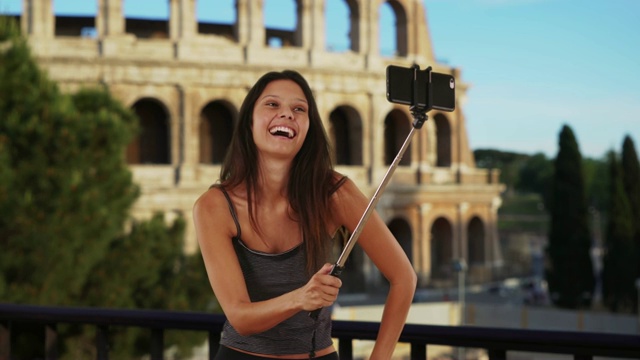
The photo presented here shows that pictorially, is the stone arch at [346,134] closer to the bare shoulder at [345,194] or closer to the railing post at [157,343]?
the railing post at [157,343]

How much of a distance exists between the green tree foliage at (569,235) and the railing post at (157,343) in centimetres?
2733

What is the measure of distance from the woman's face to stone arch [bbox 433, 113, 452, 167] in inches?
1237

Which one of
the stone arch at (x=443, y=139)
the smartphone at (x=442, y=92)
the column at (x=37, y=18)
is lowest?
the smartphone at (x=442, y=92)

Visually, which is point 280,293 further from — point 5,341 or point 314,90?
point 314,90

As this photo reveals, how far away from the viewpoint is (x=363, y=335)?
9.98 ft

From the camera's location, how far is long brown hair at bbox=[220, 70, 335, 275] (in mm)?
2303

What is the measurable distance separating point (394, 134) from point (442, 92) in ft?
104

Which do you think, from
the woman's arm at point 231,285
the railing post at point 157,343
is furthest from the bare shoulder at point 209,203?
the railing post at point 157,343

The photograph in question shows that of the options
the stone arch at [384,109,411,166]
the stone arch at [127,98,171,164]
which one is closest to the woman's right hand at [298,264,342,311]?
the stone arch at [127,98,171,164]

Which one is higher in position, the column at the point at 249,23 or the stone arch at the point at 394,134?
the column at the point at 249,23

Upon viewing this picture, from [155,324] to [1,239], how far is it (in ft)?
34.8

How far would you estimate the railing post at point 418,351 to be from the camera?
10.1 ft

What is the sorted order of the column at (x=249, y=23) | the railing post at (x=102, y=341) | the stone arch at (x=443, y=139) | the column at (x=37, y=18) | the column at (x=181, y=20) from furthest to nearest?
the stone arch at (x=443, y=139)
the column at (x=249, y=23)
the column at (x=181, y=20)
the column at (x=37, y=18)
the railing post at (x=102, y=341)

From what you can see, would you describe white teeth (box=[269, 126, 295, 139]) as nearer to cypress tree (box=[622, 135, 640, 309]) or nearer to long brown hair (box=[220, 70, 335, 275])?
long brown hair (box=[220, 70, 335, 275])
